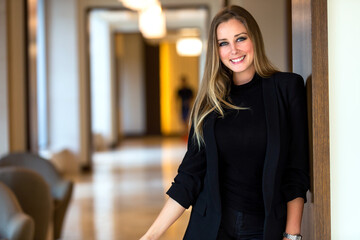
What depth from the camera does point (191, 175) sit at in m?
1.97

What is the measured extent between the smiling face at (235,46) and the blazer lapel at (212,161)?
200mm

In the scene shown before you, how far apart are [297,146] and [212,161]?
29 cm

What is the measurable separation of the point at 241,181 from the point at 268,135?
0.19 metres

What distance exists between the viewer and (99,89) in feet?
48.6

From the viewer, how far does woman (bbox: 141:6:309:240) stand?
180 cm

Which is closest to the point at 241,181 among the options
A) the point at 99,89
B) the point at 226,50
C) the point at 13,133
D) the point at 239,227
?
the point at 239,227

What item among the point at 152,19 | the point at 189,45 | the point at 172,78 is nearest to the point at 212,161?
the point at 152,19

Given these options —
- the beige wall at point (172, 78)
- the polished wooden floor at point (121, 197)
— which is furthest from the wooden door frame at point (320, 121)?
the beige wall at point (172, 78)

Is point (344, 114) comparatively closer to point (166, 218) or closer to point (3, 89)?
point (166, 218)

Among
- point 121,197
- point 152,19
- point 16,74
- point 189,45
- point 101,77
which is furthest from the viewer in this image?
point 189,45

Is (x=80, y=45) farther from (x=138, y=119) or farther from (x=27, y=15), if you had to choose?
(x=138, y=119)

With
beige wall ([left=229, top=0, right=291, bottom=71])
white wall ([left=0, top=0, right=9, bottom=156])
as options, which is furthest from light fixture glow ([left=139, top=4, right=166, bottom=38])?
beige wall ([left=229, top=0, right=291, bottom=71])

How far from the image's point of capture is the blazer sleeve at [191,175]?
1951mm

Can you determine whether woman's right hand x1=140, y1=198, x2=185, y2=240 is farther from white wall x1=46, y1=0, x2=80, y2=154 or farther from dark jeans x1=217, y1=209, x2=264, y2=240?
white wall x1=46, y1=0, x2=80, y2=154
